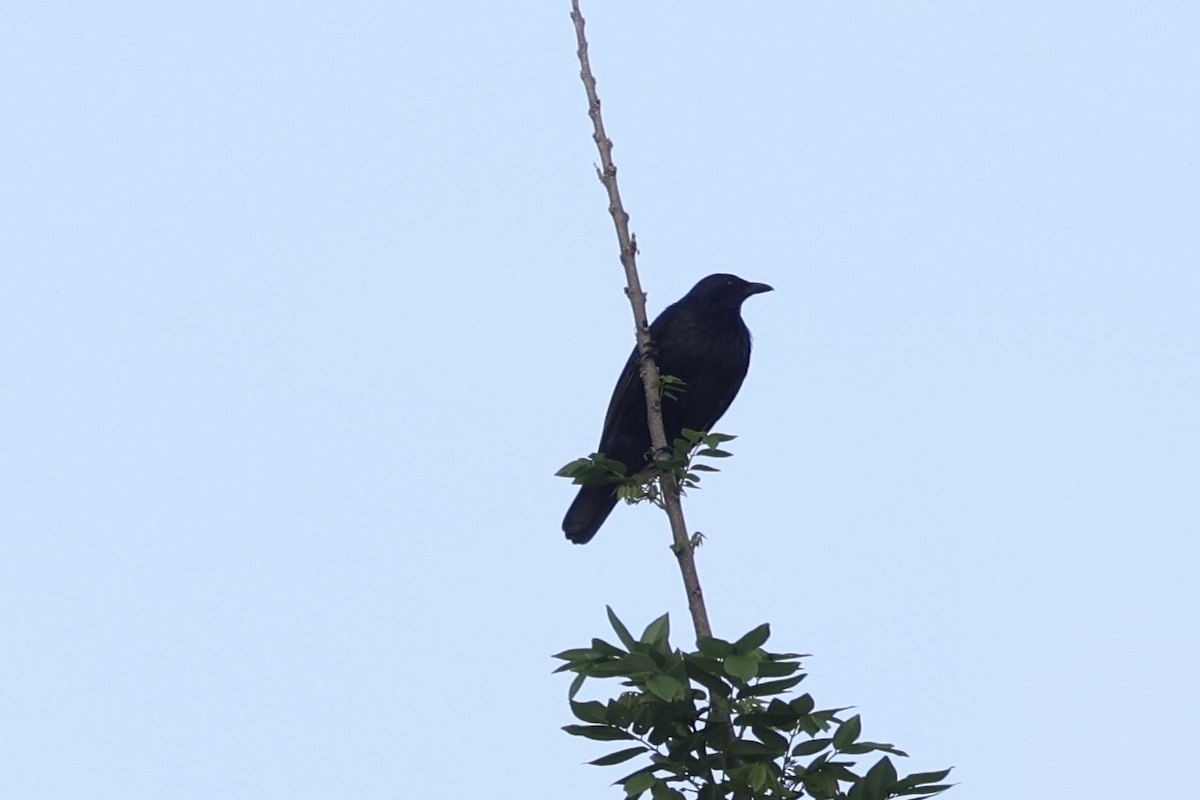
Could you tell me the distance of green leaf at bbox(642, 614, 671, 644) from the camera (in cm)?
325

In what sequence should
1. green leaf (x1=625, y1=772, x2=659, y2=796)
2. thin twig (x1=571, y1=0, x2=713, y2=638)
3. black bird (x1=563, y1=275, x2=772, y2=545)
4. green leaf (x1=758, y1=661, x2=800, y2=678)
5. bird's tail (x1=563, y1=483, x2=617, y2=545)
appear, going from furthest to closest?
1. bird's tail (x1=563, y1=483, x2=617, y2=545)
2. black bird (x1=563, y1=275, x2=772, y2=545)
3. thin twig (x1=571, y1=0, x2=713, y2=638)
4. green leaf (x1=758, y1=661, x2=800, y2=678)
5. green leaf (x1=625, y1=772, x2=659, y2=796)

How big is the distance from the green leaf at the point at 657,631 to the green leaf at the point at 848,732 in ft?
1.42

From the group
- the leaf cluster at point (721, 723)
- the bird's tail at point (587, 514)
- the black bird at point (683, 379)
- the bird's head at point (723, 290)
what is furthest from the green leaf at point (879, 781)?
the bird's head at point (723, 290)

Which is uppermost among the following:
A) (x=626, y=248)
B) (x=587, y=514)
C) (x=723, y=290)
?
(x=723, y=290)

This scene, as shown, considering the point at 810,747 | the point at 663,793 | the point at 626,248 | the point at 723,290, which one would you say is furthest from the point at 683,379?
the point at 663,793

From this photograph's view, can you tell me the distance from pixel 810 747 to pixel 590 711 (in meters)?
0.49

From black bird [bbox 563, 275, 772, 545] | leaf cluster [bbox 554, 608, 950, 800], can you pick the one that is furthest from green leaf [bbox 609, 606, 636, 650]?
black bird [bbox 563, 275, 772, 545]

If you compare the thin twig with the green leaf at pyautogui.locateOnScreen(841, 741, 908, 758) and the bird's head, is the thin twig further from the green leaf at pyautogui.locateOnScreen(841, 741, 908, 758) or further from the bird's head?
the bird's head

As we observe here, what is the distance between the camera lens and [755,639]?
10.5 ft

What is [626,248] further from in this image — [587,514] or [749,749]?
[587,514]

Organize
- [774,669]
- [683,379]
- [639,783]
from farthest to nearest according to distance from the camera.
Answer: [683,379] < [774,669] < [639,783]

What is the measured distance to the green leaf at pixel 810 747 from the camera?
3.31 metres

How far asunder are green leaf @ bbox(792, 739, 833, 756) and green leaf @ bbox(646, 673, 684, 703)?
321 mm

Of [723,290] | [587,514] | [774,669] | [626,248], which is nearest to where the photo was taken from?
[774,669]
